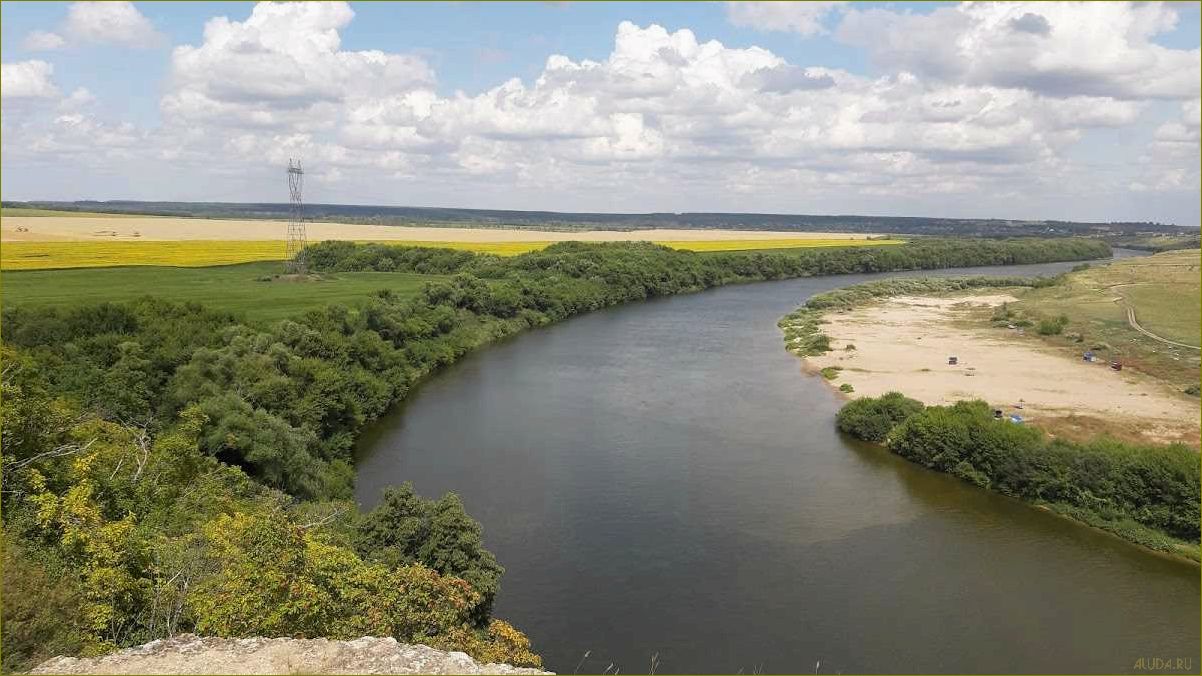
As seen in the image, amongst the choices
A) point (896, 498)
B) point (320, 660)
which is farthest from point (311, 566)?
point (896, 498)

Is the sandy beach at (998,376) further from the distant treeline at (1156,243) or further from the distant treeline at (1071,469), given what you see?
the distant treeline at (1156,243)

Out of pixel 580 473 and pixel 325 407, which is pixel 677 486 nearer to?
pixel 580 473

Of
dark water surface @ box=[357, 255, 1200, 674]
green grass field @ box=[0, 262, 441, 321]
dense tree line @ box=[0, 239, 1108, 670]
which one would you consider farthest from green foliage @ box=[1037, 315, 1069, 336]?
green grass field @ box=[0, 262, 441, 321]

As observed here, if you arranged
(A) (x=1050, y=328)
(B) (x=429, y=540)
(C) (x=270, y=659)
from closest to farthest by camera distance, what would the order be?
(C) (x=270, y=659)
(B) (x=429, y=540)
(A) (x=1050, y=328)

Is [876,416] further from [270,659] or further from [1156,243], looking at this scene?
[1156,243]

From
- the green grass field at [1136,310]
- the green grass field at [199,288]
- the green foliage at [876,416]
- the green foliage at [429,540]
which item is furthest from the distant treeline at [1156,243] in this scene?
the green foliage at [429,540]

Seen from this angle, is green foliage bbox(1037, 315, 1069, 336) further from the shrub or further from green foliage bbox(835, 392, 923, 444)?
green foliage bbox(835, 392, 923, 444)

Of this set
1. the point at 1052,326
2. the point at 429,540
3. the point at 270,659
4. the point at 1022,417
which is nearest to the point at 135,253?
the point at 429,540
